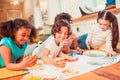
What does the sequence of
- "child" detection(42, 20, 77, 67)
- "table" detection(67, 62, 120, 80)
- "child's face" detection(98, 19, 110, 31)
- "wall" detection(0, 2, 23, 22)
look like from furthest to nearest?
"wall" detection(0, 2, 23, 22) < "child's face" detection(98, 19, 110, 31) < "child" detection(42, 20, 77, 67) < "table" detection(67, 62, 120, 80)

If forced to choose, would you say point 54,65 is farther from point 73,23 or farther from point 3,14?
point 3,14

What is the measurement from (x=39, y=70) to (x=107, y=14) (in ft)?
1.91

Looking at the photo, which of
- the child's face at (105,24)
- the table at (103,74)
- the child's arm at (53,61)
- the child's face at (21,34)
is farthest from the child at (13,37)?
the child's face at (105,24)

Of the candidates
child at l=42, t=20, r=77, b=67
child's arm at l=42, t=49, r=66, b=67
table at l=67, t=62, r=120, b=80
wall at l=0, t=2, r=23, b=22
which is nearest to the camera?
table at l=67, t=62, r=120, b=80

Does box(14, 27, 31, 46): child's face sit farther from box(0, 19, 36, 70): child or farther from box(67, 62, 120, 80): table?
box(67, 62, 120, 80): table

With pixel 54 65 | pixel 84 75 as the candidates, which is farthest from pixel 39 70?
pixel 84 75

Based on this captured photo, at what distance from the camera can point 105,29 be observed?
99 cm

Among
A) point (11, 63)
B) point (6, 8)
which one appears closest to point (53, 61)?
point (11, 63)

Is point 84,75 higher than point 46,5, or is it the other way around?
point 46,5

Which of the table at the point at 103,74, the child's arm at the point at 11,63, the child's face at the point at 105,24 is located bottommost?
the table at the point at 103,74

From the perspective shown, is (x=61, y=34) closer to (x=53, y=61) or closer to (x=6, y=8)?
(x=53, y=61)

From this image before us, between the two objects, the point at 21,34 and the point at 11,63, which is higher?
the point at 21,34

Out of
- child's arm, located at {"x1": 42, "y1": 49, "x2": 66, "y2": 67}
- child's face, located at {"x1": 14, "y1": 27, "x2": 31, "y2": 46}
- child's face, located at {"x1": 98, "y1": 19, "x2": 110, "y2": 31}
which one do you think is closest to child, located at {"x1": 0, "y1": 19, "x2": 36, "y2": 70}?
child's face, located at {"x1": 14, "y1": 27, "x2": 31, "y2": 46}

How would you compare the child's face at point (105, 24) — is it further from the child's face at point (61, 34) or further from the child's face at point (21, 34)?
the child's face at point (21, 34)
